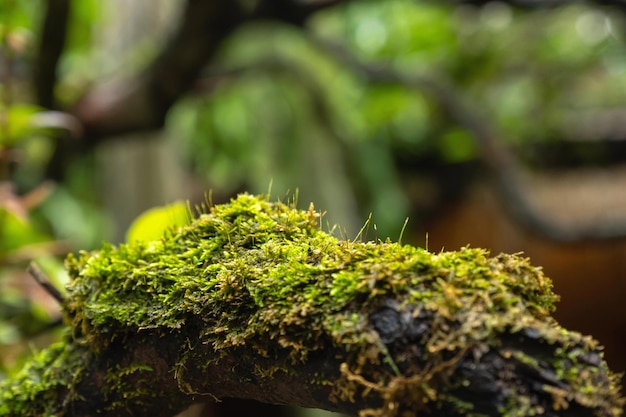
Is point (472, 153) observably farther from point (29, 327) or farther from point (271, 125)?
point (29, 327)

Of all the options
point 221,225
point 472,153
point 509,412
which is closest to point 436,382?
point 509,412

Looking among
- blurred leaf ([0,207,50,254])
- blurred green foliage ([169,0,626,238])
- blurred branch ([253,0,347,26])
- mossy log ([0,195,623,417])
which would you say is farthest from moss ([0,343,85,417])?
blurred green foliage ([169,0,626,238])

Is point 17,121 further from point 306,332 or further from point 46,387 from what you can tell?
point 306,332

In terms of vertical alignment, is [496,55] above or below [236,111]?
above

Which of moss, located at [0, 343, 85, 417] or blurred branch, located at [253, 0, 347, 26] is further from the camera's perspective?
blurred branch, located at [253, 0, 347, 26]

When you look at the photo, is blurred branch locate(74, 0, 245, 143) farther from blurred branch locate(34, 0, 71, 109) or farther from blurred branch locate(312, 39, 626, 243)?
blurred branch locate(312, 39, 626, 243)

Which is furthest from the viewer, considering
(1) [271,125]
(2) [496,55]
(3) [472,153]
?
(2) [496,55]

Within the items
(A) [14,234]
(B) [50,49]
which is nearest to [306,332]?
(A) [14,234]
